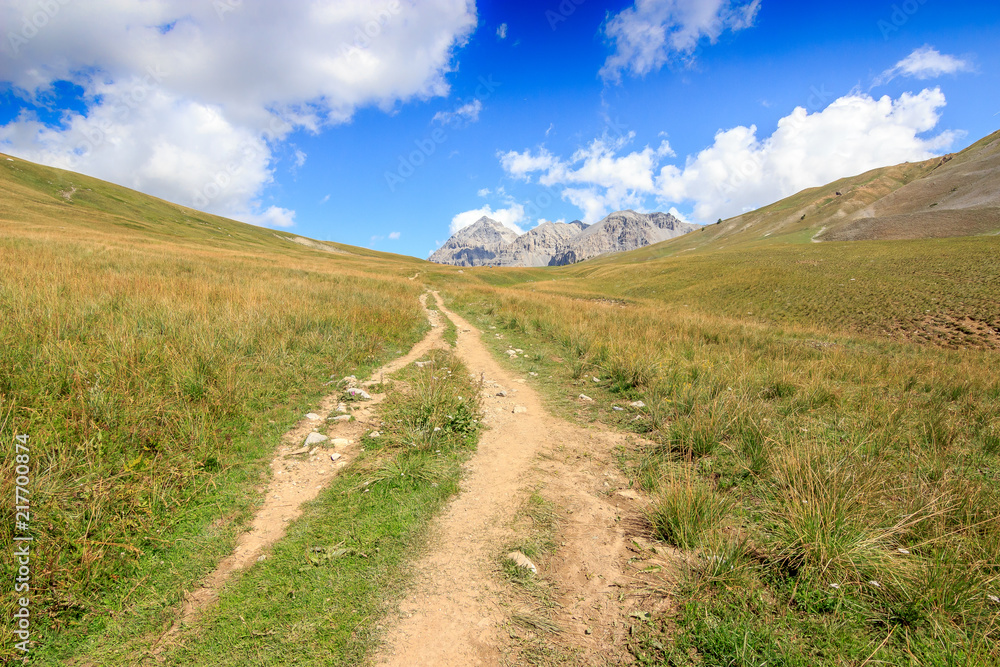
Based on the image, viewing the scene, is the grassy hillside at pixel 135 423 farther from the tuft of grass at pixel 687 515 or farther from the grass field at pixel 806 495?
the tuft of grass at pixel 687 515

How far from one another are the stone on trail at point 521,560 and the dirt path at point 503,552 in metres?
0.09

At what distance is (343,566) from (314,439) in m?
2.42

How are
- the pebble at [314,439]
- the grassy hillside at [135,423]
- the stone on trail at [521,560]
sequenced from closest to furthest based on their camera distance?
the grassy hillside at [135,423] → the stone on trail at [521,560] → the pebble at [314,439]

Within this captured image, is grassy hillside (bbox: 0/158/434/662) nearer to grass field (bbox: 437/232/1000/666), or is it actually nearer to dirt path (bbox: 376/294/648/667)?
dirt path (bbox: 376/294/648/667)

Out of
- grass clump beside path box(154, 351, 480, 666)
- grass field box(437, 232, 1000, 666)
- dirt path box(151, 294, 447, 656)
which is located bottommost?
grass field box(437, 232, 1000, 666)

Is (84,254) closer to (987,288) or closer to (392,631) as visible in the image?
(392,631)

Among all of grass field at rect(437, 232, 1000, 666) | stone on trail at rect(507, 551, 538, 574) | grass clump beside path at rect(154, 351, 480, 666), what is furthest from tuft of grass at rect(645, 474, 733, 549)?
grass clump beside path at rect(154, 351, 480, 666)

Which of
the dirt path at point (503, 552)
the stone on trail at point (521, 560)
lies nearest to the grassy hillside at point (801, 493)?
the dirt path at point (503, 552)

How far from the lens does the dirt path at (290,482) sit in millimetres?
2824

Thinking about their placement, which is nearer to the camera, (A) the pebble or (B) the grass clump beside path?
(B) the grass clump beside path

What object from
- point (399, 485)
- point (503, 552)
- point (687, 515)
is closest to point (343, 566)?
point (399, 485)

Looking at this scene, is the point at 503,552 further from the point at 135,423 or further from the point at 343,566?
the point at 135,423

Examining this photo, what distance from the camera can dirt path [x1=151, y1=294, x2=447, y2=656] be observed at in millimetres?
2824

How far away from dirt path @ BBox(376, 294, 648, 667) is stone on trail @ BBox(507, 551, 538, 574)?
0.09 meters
